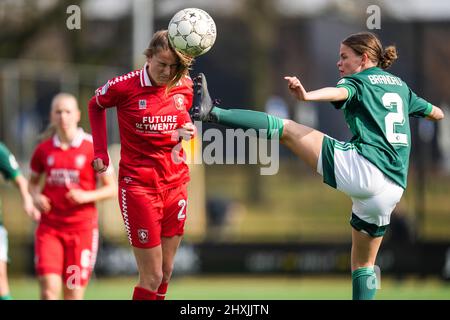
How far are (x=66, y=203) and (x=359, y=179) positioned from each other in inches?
118

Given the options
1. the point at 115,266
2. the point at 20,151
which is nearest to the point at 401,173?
the point at 115,266

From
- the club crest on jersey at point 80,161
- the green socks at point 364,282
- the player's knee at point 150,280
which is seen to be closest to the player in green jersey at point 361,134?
the green socks at point 364,282

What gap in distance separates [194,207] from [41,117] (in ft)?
9.60

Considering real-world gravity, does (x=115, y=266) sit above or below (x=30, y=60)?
below

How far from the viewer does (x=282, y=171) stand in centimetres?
1812

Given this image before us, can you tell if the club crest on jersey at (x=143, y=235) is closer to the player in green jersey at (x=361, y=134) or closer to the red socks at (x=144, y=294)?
the red socks at (x=144, y=294)

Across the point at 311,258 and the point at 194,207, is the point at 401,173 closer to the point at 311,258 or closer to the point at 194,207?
the point at 311,258

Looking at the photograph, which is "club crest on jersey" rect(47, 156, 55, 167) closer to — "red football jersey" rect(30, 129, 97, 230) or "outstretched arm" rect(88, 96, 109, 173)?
"red football jersey" rect(30, 129, 97, 230)

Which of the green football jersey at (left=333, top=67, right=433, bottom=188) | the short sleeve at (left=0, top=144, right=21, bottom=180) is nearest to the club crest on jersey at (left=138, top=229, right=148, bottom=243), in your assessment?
the green football jersey at (left=333, top=67, right=433, bottom=188)

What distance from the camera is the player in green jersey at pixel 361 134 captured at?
652 cm

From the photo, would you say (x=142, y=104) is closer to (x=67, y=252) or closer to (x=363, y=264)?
(x=363, y=264)

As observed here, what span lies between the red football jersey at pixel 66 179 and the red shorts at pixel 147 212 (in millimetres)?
1498

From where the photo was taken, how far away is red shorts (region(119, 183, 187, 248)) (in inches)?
272

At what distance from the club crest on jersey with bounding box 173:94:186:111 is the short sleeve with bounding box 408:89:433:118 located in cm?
167
